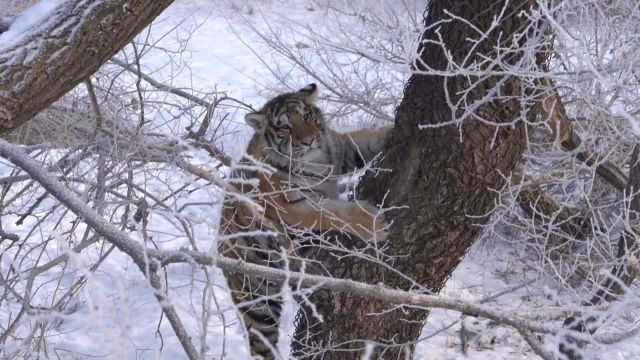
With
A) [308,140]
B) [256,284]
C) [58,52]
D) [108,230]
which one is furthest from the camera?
[256,284]

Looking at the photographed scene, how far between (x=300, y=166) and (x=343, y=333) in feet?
2.80

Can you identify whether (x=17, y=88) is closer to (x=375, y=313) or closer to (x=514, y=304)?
(x=375, y=313)

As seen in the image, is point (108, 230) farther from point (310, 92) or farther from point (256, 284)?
point (310, 92)

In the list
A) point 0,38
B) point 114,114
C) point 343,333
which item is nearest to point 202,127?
point 114,114

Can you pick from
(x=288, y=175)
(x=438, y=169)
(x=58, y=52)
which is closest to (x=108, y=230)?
(x=58, y=52)

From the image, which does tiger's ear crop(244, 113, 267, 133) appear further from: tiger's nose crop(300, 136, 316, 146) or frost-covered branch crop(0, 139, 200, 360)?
frost-covered branch crop(0, 139, 200, 360)

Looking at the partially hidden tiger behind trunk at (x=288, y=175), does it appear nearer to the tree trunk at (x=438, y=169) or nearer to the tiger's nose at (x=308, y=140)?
the tiger's nose at (x=308, y=140)

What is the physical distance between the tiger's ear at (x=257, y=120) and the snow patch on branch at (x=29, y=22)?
1.73 metres

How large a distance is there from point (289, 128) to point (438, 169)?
1.15 meters

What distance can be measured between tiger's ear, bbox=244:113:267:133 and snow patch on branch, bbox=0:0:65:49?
1.73 metres

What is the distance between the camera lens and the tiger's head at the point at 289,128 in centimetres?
441

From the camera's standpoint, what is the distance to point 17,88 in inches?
106

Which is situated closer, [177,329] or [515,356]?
[177,329]

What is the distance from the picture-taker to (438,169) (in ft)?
11.8
